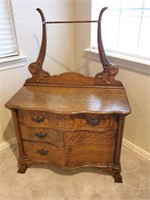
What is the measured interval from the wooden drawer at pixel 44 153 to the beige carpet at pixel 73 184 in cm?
16

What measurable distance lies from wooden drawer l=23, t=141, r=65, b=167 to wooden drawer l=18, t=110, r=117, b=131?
0.69ft

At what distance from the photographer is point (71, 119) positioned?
1.28 meters

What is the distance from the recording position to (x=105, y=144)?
139cm

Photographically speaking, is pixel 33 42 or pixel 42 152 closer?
pixel 42 152

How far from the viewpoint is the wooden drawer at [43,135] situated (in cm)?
137

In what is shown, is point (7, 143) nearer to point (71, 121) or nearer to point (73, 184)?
point (73, 184)

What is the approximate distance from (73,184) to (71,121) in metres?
0.57

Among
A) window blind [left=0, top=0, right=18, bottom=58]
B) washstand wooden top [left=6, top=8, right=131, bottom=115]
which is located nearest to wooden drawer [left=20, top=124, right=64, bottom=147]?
washstand wooden top [left=6, top=8, right=131, bottom=115]

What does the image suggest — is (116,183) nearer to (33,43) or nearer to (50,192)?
(50,192)

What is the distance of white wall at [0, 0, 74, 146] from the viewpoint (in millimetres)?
1615

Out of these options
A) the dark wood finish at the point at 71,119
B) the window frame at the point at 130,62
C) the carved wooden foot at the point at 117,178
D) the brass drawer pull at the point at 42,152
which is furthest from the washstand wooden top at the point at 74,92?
the carved wooden foot at the point at 117,178

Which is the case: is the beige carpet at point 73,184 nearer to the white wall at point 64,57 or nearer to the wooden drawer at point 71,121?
the white wall at point 64,57

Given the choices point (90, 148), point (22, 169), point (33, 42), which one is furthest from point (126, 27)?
point (22, 169)

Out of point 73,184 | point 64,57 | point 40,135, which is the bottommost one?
point 73,184
